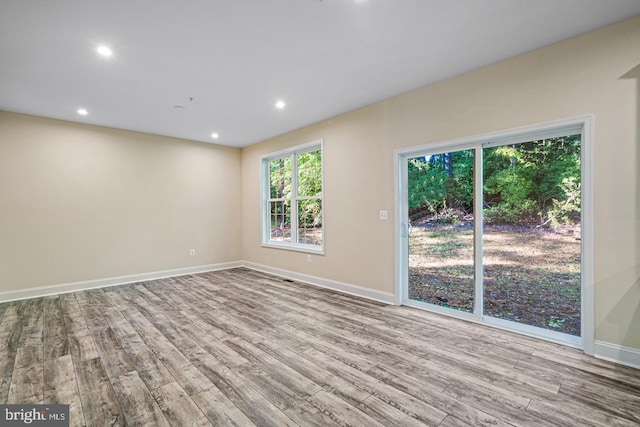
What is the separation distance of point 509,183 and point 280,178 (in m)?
3.93

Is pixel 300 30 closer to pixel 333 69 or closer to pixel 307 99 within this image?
pixel 333 69

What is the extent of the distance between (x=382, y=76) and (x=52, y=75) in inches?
140

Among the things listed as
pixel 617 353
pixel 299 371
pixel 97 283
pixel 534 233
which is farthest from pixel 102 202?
pixel 617 353

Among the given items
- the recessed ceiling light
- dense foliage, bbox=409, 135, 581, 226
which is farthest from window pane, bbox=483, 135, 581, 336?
the recessed ceiling light

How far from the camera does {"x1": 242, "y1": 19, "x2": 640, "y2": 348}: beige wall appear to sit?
223 cm

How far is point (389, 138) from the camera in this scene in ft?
12.3

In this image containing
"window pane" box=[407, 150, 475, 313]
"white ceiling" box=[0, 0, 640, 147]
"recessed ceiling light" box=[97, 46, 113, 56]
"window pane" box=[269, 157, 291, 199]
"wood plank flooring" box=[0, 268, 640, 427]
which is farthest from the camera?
"window pane" box=[269, 157, 291, 199]

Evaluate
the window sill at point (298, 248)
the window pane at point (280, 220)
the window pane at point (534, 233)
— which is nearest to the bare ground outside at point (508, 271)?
the window pane at point (534, 233)

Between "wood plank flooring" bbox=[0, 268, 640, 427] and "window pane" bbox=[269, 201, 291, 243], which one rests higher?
"window pane" bbox=[269, 201, 291, 243]

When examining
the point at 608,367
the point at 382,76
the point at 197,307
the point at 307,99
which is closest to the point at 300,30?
the point at 382,76

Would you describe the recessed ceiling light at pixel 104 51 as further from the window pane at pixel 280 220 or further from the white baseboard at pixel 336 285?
the white baseboard at pixel 336 285

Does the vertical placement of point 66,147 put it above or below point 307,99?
below

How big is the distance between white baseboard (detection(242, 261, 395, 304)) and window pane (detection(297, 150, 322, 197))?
57.3 inches

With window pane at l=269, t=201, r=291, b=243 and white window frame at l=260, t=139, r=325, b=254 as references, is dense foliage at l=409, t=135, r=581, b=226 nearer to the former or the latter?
white window frame at l=260, t=139, r=325, b=254
